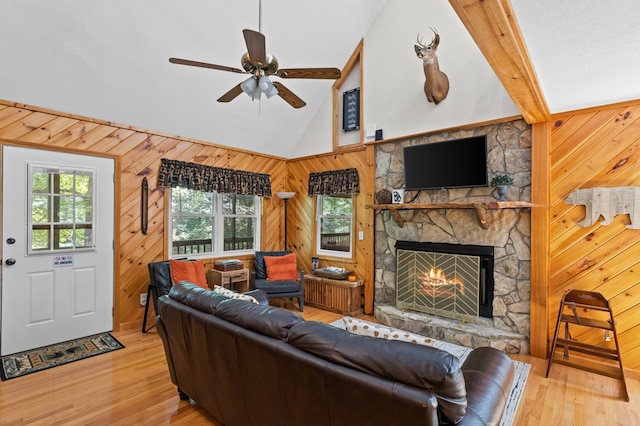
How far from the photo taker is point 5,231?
10.8 feet

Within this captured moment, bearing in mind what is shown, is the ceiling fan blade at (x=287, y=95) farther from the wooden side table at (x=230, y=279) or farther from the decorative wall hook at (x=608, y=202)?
the decorative wall hook at (x=608, y=202)

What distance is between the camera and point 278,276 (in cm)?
499

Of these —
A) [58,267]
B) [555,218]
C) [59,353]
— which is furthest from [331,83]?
[59,353]

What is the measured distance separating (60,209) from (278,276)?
284 cm

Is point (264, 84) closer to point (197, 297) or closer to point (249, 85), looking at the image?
point (249, 85)

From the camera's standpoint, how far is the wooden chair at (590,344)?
2758 millimetres

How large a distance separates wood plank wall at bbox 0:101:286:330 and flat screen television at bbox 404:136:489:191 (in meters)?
3.02

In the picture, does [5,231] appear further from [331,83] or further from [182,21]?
[331,83]

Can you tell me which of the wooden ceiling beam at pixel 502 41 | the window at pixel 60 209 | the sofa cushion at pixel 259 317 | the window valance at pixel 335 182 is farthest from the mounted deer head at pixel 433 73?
the window at pixel 60 209

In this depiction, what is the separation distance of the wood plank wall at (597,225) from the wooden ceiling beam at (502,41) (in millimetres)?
951

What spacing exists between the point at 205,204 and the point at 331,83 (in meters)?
2.79

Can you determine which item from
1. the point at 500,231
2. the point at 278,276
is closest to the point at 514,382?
the point at 500,231

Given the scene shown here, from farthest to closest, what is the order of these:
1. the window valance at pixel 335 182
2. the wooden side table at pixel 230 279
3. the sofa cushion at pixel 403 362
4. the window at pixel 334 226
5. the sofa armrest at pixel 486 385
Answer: the window at pixel 334 226 < the window valance at pixel 335 182 < the wooden side table at pixel 230 279 < the sofa armrest at pixel 486 385 < the sofa cushion at pixel 403 362

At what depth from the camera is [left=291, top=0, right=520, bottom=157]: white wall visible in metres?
3.74
